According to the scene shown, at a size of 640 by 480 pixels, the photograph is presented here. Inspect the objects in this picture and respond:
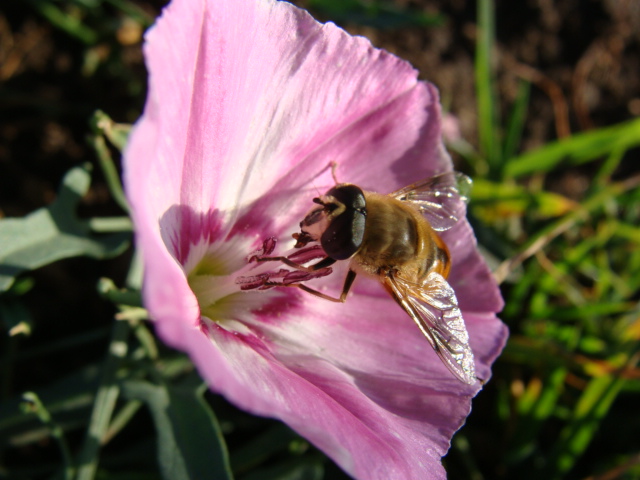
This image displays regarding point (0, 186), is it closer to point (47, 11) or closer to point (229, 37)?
point (47, 11)

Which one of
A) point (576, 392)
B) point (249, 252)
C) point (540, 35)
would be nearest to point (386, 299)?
point (249, 252)

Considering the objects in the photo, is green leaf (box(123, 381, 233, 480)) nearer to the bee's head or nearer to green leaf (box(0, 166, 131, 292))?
green leaf (box(0, 166, 131, 292))

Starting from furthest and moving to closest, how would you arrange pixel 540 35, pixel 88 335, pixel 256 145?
pixel 540 35, pixel 88 335, pixel 256 145

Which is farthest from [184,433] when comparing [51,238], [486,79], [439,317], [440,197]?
[486,79]

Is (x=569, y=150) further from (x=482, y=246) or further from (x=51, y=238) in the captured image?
(x=51, y=238)

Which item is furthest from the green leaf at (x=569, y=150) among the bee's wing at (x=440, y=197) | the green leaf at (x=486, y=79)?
the bee's wing at (x=440, y=197)

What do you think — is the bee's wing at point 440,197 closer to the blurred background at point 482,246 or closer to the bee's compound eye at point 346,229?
the bee's compound eye at point 346,229

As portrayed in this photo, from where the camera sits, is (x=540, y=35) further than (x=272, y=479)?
Yes
